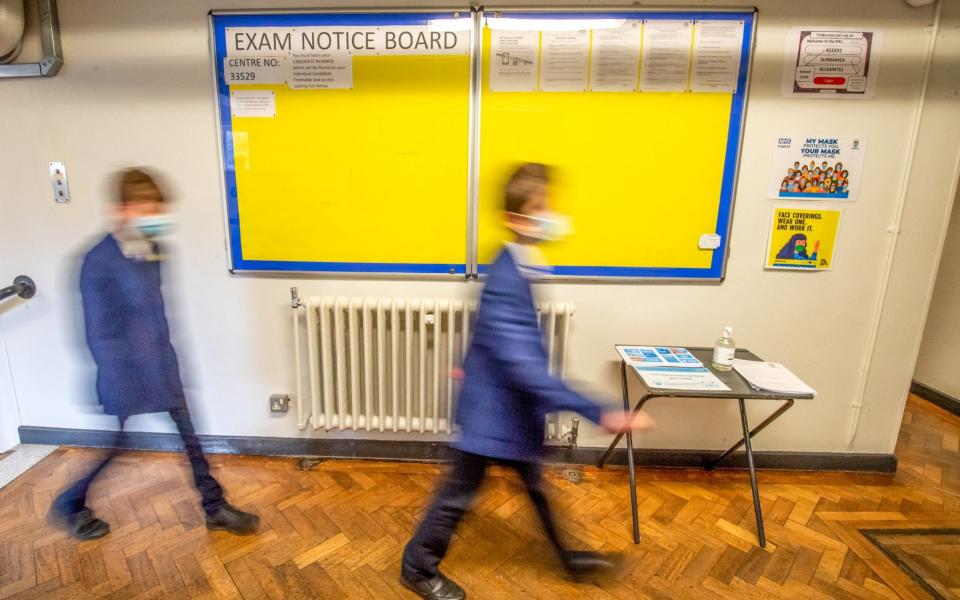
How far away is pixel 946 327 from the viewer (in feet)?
11.5

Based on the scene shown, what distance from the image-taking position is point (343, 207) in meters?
2.32

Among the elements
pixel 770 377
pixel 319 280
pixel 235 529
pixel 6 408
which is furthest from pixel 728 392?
pixel 6 408

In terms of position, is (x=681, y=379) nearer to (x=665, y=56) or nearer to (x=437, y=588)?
(x=437, y=588)

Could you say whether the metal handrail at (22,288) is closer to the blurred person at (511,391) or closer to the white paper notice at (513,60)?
the blurred person at (511,391)

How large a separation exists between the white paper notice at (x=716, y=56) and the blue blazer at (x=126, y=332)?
2.37 metres

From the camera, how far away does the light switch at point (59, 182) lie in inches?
93.4

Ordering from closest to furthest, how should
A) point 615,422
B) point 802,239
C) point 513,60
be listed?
point 615,422 → point 513,60 → point 802,239

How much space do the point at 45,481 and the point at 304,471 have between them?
1.23m

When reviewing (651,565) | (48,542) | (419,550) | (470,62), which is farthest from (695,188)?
(48,542)

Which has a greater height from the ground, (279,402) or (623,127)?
(623,127)

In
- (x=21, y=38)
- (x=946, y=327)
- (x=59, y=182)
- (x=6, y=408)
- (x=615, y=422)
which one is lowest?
(x=6, y=408)

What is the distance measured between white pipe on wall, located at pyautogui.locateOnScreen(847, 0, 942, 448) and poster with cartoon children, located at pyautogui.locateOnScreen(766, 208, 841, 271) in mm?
275

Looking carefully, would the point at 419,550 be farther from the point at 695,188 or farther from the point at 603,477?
the point at 695,188

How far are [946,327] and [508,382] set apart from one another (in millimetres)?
3863
